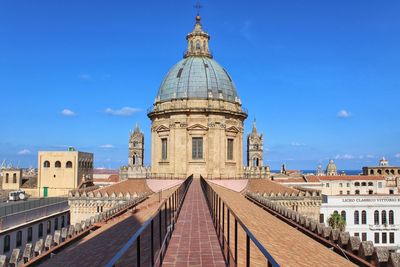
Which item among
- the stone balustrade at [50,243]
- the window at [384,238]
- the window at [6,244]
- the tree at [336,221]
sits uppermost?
the stone balustrade at [50,243]

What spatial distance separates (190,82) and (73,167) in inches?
1333

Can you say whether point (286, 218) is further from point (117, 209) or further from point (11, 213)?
point (11, 213)

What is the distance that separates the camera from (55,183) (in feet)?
233

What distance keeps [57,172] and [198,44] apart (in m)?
36.9

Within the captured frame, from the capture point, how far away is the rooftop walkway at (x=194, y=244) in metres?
8.23

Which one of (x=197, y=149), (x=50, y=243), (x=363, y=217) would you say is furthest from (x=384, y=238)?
(x=50, y=243)

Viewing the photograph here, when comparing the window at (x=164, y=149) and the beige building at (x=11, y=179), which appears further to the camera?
the beige building at (x=11, y=179)

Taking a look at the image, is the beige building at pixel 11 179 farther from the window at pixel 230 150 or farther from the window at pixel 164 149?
the window at pixel 230 150

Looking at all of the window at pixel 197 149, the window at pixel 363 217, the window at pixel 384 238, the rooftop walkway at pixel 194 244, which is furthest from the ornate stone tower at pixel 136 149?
the rooftop walkway at pixel 194 244

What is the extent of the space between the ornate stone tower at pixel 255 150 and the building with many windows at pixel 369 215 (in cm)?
1377

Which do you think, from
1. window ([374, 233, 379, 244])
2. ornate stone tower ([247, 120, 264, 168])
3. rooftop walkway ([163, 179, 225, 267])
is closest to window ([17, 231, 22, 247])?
rooftop walkway ([163, 179, 225, 267])

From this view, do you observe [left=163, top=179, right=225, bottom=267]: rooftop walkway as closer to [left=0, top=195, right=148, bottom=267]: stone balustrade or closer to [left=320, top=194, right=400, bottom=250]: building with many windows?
[left=0, top=195, right=148, bottom=267]: stone balustrade

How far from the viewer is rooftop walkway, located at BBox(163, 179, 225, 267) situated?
8234mm

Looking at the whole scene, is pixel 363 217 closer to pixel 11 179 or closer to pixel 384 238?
pixel 384 238
